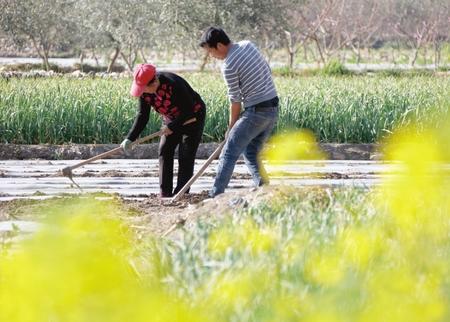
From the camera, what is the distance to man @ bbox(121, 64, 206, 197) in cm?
890

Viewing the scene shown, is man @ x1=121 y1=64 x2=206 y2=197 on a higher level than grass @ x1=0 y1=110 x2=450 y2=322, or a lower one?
lower

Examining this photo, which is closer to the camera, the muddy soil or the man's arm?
the muddy soil

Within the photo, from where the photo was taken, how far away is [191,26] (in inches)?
1288

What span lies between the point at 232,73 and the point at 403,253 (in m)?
5.16

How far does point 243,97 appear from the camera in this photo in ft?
28.8

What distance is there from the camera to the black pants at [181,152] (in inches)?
373

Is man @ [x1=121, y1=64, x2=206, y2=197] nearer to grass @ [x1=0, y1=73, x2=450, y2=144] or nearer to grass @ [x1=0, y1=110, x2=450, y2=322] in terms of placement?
grass @ [x1=0, y1=110, x2=450, y2=322]

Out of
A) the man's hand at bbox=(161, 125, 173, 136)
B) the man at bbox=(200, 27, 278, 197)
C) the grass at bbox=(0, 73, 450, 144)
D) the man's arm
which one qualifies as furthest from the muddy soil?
the grass at bbox=(0, 73, 450, 144)

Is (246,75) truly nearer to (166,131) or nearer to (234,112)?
(234,112)

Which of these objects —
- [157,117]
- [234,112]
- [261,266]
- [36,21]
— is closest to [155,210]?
[234,112]

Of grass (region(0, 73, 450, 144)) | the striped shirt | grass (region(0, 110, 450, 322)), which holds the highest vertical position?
grass (region(0, 110, 450, 322))

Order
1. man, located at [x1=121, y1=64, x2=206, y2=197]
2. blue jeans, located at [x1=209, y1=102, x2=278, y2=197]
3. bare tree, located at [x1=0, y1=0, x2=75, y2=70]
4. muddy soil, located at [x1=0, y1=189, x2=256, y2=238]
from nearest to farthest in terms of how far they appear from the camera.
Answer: muddy soil, located at [x1=0, y1=189, x2=256, y2=238], blue jeans, located at [x1=209, y1=102, x2=278, y2=197], man, located at [x1=121, y1=64, x2=206, y2=197], bare tree, located at [x1=0, y1=0, x2=75, y2=70]

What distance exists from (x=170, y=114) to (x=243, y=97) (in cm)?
76

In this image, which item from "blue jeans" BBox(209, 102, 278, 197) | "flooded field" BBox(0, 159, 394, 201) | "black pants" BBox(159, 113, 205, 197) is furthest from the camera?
"flooded field" BBox(0, 159, 394, 201)
